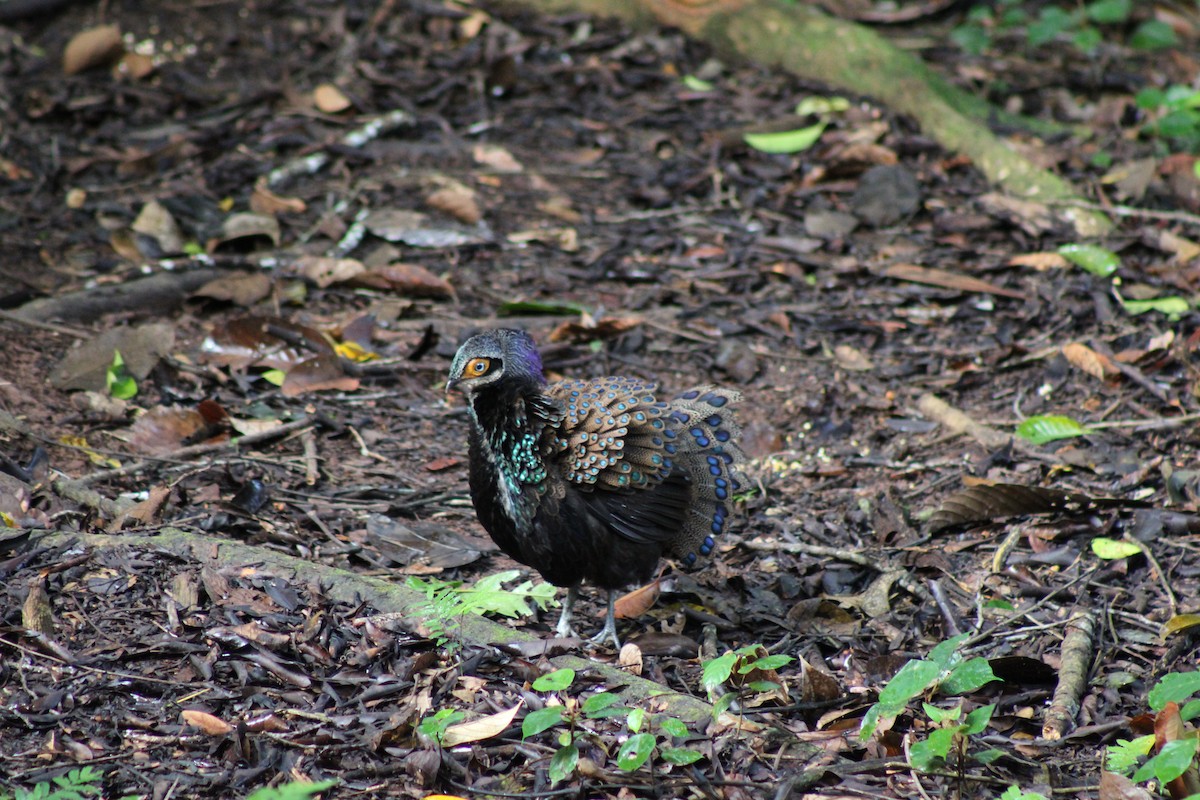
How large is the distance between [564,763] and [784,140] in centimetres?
601

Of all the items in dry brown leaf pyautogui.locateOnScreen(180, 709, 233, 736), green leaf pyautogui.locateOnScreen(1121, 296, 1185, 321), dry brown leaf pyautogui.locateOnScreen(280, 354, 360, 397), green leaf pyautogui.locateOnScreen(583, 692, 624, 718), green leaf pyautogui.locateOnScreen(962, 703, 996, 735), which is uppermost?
green leaf pyautogui.locateOnScreen(962, 703, 996, 735)

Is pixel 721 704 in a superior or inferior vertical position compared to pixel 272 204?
superior

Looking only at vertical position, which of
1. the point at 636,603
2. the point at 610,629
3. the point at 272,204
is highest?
the point at 272,204

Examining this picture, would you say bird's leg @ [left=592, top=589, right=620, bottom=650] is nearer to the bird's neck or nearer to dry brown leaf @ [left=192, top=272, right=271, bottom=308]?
the bird's neck

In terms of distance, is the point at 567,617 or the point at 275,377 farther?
the point at 275,377

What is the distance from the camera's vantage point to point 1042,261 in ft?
22.9

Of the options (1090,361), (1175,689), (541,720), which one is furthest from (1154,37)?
(541,720)

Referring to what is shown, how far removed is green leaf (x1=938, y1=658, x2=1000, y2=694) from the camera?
336cm

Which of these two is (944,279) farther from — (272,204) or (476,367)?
(272,204)

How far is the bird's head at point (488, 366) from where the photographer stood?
14.4 feet

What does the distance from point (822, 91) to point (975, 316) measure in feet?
9.66

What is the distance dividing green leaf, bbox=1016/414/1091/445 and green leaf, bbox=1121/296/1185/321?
4.20 feet

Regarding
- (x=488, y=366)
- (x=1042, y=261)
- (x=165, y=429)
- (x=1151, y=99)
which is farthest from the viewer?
(x=1151, y=99)

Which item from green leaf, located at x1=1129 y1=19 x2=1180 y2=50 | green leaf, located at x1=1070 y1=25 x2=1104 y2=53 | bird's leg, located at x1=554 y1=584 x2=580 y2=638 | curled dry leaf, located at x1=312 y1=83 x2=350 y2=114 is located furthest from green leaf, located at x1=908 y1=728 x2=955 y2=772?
green leaf, located at x1=1129 y1=19 x2=1180 y2=50
